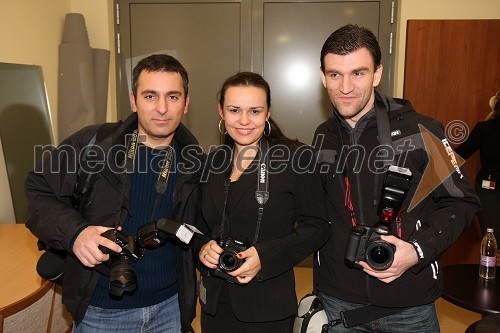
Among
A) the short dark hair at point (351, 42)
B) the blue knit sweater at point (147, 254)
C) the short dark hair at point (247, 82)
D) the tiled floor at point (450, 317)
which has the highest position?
the short dark hair at point (351, 42)

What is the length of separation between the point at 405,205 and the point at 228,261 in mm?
596

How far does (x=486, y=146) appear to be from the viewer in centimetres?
336

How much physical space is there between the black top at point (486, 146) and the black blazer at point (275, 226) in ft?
7.74

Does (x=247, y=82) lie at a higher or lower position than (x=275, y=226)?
higher

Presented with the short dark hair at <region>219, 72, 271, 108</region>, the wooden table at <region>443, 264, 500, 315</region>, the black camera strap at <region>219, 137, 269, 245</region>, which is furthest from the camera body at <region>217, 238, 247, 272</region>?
the wooden table at <region>443, 264, 500, 315</region>

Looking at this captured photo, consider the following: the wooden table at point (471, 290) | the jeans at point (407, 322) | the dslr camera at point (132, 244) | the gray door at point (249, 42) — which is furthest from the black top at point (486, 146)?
the dslr camera at point (132, 244)

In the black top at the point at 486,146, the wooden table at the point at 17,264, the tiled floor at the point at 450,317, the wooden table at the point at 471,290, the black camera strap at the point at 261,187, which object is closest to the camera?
the black camera strap at the point at 261,187

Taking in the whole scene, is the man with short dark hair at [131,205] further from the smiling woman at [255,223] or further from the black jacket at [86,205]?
the smiling woman at [255,223]

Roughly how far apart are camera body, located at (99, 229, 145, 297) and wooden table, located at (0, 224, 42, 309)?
0.58m

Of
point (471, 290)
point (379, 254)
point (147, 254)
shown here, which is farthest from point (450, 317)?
point (147, 254)

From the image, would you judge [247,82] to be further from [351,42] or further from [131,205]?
[131,205]

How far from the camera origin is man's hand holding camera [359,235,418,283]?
4.27ft

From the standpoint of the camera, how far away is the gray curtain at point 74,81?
336 cm

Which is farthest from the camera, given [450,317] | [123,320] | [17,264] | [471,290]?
[450,317]
